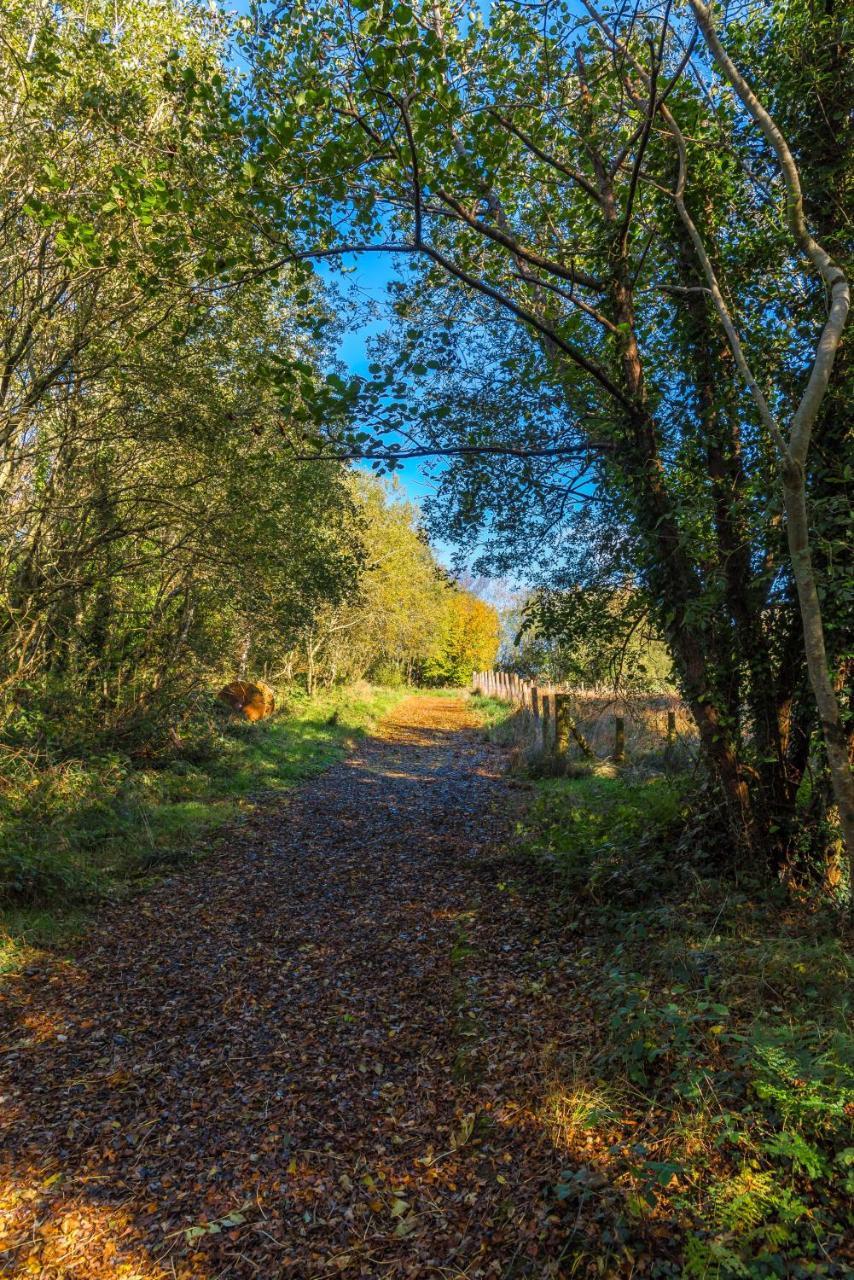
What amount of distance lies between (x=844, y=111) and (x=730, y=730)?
16.8 ft

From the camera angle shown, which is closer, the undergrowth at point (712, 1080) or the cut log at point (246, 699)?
the undergrowth at point (712, 1080)

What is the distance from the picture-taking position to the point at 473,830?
9.55 m

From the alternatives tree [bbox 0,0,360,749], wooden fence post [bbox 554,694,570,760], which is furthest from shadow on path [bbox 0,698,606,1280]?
wooden fence post [bbox 554,694,570,760]

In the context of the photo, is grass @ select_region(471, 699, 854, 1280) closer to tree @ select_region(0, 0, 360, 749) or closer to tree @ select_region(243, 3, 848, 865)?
tree @ select_region(243, 3, 848, 865)

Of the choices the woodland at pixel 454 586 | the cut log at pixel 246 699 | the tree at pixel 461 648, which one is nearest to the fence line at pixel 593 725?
the woodland at pixel 454 586

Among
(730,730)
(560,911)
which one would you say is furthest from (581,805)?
(730,730)

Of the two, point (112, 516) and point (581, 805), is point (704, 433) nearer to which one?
point (581, 805)

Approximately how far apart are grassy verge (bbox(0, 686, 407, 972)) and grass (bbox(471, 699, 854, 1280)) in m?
5.04

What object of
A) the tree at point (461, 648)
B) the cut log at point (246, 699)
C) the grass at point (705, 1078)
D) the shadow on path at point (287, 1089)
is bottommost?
the shadow on path at point (287, 1089)

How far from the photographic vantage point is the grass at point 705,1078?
2.59 m

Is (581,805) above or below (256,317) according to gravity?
below

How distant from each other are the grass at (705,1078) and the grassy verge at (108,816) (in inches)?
198

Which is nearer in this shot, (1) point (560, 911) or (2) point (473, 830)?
(1) point (560, 911)

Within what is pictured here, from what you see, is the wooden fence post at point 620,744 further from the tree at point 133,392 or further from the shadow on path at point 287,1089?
the tree at point 133,392
